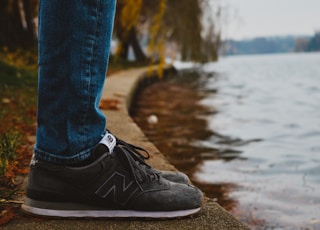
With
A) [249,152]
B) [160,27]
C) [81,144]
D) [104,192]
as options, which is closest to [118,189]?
[104,192]

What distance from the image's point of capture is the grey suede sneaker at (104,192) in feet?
3.96

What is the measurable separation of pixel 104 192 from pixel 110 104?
8.02 ft

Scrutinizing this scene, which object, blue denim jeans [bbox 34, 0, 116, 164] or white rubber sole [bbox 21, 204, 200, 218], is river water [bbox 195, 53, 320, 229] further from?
blue denim jeans [bbox 34, 0, 116, 164]

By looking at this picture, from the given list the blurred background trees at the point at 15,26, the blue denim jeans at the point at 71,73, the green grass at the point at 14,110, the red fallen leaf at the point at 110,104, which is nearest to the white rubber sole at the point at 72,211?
the blue denim jeans at the point at 71,73

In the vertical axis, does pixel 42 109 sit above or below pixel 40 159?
above

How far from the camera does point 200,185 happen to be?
2293 millimetres

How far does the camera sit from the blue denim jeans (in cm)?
112

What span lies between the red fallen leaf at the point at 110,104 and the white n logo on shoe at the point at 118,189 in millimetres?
2181

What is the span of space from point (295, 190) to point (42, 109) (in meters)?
1.52

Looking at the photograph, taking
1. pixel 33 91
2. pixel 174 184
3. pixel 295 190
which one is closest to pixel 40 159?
pixel 174 184

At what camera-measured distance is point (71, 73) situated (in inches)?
44.9

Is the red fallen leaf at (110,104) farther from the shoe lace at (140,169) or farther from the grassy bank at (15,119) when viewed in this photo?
the shoe lace at (140,169)

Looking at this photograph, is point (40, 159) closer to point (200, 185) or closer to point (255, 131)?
point (200, 185)

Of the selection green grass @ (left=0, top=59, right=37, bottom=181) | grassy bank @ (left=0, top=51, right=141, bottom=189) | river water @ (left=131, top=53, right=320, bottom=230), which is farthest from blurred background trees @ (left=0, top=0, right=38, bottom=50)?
river water @ (left=131, top=53, right=320, bottom=230)
